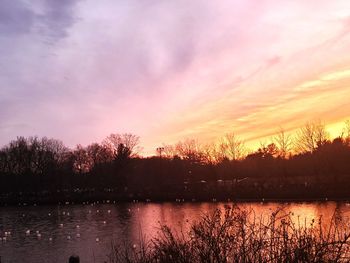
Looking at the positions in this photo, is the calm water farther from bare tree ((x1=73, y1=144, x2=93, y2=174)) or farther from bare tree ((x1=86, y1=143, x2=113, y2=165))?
bare tree ((x1=73, y1=144, x2=93, y2=174))

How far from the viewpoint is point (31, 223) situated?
3834 centimetres

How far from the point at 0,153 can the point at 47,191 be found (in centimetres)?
2282

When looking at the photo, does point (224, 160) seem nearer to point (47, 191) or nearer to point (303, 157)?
point (303, 157)

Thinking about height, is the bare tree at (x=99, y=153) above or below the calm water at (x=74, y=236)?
above

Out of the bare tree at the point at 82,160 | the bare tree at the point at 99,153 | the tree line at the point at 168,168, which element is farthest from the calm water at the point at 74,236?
the bare tree at the point at 82,160

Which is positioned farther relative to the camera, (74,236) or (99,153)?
(99,153)

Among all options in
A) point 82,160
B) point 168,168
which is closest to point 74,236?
point 168,168

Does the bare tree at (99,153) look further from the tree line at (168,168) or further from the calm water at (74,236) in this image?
the calm water at (74,236)

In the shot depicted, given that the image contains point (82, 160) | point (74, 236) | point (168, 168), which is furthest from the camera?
point (82, 160)

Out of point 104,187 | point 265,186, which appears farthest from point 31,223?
point 104,187

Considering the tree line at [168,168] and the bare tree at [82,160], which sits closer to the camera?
the tree line at [168,168]

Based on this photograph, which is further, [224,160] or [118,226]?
[224,160]

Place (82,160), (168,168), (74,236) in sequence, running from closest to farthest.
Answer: (74,236) < (168,168) < (82,160)

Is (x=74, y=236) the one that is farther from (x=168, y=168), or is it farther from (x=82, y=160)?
(x=82, y=160)
